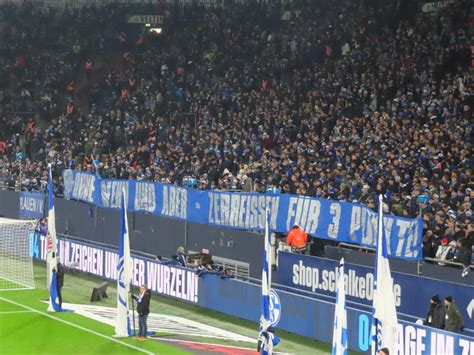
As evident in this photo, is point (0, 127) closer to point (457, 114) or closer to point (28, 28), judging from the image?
point (28, 28)

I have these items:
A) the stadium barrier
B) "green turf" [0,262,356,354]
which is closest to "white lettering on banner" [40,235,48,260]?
"green turf" [0,262,356,354]

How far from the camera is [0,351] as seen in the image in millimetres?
25141

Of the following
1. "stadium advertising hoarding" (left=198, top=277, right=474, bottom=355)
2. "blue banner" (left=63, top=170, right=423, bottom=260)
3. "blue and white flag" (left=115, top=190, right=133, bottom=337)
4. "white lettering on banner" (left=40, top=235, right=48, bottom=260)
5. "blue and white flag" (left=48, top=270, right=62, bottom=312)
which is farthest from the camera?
"white lettering on banner" (left=40, top=235, right=48, bottom=260)

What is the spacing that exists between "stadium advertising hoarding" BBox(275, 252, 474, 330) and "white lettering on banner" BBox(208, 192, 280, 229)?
168cm

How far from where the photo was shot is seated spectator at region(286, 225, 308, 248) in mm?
27891

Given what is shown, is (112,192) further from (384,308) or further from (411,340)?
(384,308)

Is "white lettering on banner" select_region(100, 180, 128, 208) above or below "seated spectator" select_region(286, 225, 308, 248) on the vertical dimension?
above

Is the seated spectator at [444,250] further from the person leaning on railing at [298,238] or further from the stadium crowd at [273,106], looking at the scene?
the person leaning on railing at [298,238]

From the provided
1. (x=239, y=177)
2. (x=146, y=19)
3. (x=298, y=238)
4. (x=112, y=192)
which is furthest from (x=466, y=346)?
(x=146, y=19)

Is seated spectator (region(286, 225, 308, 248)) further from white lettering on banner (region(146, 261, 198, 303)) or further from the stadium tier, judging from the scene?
white lettering on banner (region(146, 261, 198, 303))

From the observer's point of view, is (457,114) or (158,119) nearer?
(457,114)

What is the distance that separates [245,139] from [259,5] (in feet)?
43.2

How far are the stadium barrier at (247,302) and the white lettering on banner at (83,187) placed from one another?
1.84 m

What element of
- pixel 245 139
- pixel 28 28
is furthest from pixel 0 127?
pixel 245 139
